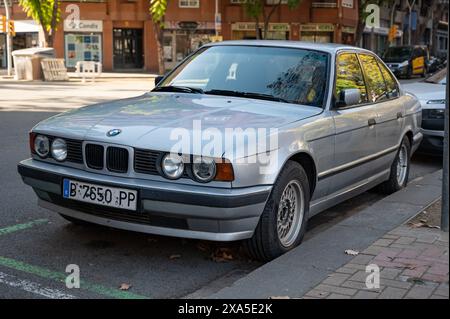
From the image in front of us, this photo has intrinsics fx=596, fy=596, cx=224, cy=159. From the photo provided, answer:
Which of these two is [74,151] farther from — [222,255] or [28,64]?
[28,64]

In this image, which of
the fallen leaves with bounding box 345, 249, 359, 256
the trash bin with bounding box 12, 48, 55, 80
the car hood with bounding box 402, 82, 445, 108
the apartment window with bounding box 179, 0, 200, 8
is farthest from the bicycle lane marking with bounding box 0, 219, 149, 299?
the apartment window with bounding box 179, 0, 200, 8

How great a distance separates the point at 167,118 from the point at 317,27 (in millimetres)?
40379

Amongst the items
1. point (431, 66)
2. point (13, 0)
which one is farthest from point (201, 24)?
point (431, 66)

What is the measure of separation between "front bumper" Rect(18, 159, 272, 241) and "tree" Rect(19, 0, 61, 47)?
2600 cm

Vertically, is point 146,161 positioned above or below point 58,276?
above

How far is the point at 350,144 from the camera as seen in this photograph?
17.2ft

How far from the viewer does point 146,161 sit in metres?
4.02

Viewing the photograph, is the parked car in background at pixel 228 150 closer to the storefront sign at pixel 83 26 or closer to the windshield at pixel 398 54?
the windshield at pixel 398 54

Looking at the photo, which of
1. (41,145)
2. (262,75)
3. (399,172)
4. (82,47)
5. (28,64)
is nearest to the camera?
(41,145)

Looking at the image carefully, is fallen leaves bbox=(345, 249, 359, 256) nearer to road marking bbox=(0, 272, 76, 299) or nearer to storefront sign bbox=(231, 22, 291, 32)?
road marking bbox=(0, 272, 76, 299)

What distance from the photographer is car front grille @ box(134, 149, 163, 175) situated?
3.99 m

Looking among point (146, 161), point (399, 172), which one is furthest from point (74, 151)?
point (399, 172)

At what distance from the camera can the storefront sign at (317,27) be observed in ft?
141
